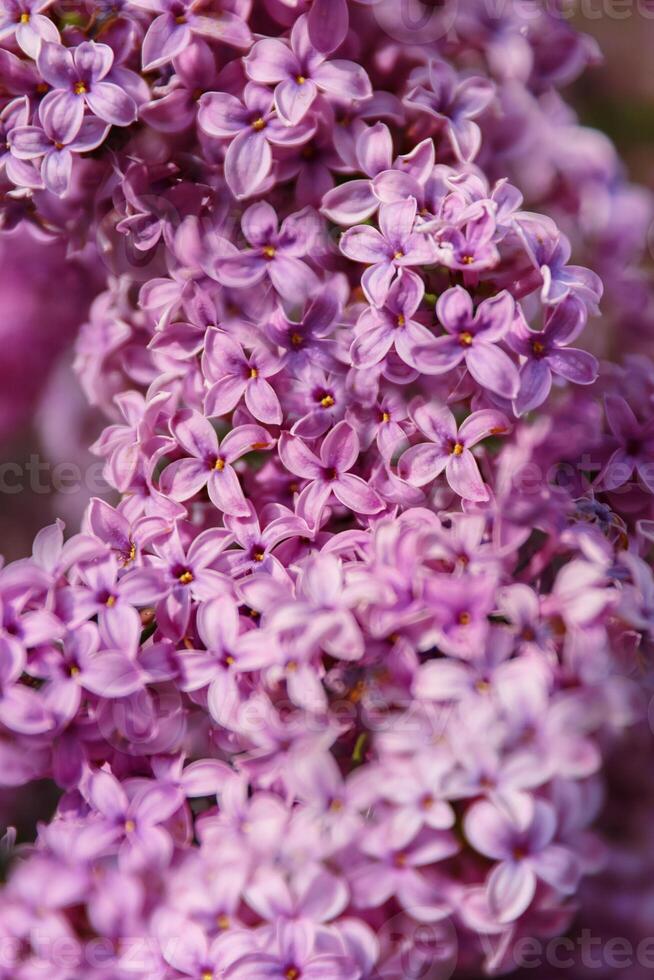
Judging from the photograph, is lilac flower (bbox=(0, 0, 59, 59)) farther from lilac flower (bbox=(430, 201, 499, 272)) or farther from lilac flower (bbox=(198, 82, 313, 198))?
lilac flower (bbox=(430, 201, 499, 272))

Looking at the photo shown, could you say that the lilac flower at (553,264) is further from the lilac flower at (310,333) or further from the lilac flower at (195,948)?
the lilac flower at (195,948)

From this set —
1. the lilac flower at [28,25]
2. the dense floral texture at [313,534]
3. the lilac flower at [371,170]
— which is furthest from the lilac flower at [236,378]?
the lilac flower at [28,25]

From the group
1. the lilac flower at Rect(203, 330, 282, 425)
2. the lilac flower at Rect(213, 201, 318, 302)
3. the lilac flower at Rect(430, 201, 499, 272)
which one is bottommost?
the lilac flower at Rect(203, 330, 282, 425)

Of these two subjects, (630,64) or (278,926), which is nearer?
(278,926)

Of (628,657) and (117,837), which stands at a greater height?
(628,657)

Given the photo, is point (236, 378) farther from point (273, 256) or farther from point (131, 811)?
point (131, 811)

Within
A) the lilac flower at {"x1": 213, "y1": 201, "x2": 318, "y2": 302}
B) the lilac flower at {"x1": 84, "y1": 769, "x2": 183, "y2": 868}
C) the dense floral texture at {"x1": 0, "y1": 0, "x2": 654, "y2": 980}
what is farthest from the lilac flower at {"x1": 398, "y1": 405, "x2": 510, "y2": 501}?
the lilac flower at {"x1": 84, "y1": 769, "x2": 183, "y2": 868}

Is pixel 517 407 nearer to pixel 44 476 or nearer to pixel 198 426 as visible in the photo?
pixel 198 426

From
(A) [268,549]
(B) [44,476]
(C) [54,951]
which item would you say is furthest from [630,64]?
(C) [54,951]
